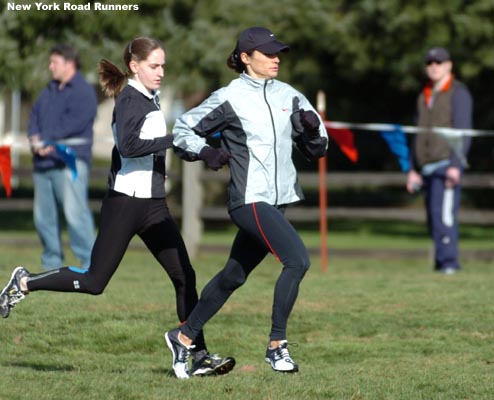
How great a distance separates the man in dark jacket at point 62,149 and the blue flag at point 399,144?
3133 mm

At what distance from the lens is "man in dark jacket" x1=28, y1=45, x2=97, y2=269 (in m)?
12.1

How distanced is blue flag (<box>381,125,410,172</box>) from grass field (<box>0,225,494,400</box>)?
4.43 ft

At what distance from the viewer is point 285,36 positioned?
19609 mm

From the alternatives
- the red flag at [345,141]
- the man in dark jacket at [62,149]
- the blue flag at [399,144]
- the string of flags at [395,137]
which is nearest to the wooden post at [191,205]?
the string of flags at [395,137]

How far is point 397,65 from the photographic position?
19578mm

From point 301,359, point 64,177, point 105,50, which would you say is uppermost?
point 105,50

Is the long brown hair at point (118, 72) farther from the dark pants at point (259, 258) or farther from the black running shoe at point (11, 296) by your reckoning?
the black running shoe at point (11, 296)

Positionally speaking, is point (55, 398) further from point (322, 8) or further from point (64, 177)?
point (322, 8)

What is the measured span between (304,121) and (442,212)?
6168mm

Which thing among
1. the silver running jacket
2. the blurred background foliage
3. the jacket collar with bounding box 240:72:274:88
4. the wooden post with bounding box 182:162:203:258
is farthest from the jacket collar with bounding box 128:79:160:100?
the blurred background foliage

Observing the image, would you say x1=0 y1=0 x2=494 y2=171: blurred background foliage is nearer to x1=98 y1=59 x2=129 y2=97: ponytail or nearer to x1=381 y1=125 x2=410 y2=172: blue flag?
x1=381 y1=125 x2=410 y2=172: blue flag

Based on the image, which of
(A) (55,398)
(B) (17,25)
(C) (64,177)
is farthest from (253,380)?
(B) (17,25)

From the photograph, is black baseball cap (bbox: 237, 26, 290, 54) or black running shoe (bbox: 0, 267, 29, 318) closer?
black baseball cap (bbox: 237, 26, 290, 54)

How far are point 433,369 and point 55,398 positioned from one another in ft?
7.93
